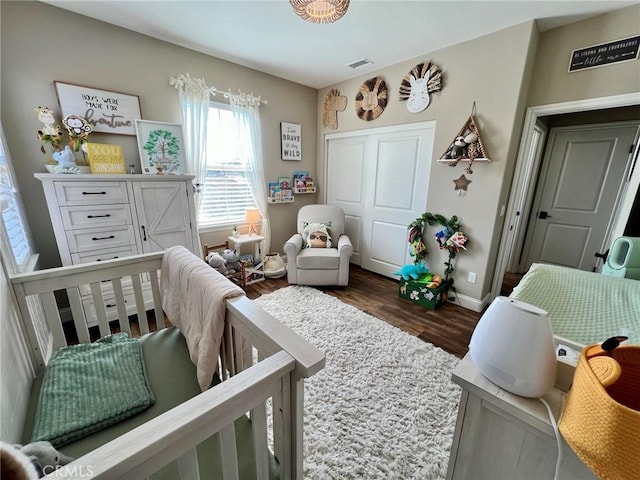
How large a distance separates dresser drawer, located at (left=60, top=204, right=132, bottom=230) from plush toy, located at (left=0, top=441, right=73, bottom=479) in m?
1.80

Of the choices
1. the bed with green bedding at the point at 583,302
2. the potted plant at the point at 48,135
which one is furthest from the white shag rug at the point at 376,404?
the potted plant at the point at 48,135

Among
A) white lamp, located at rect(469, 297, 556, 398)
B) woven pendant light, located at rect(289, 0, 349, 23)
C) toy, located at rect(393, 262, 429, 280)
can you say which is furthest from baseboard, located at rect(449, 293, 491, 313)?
woven pendant light, located at rect(289, 0, 349, 23)

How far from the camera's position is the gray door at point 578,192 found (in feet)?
9.45

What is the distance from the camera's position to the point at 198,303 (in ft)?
3.60

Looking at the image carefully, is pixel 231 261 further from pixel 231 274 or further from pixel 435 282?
pixel 435 282

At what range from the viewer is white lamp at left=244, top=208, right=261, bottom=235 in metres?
3.27

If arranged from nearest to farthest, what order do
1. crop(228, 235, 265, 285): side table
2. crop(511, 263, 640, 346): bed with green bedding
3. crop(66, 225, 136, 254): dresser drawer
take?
crop(511, 263, 640, 346): bed with green bedding < crop(66, 225, 136, 254): dresser drawer < crop(228, 235, 265, 285): side table

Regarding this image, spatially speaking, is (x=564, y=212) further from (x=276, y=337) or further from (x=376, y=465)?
(x=276, y=337)

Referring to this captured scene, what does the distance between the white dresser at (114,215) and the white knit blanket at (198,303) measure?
1068 millimetres

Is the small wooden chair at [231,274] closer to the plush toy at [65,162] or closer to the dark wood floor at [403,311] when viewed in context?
the dark wood floor at [403,311]

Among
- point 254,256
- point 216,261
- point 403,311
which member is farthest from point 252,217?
point 403,311

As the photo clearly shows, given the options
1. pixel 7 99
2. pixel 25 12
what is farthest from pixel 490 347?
pixel 25 12

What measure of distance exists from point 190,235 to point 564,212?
4.51m

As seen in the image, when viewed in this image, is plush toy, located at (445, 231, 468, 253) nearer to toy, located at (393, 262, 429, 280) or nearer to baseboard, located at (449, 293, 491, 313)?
toy, located at (393, 262, 429, 280)
